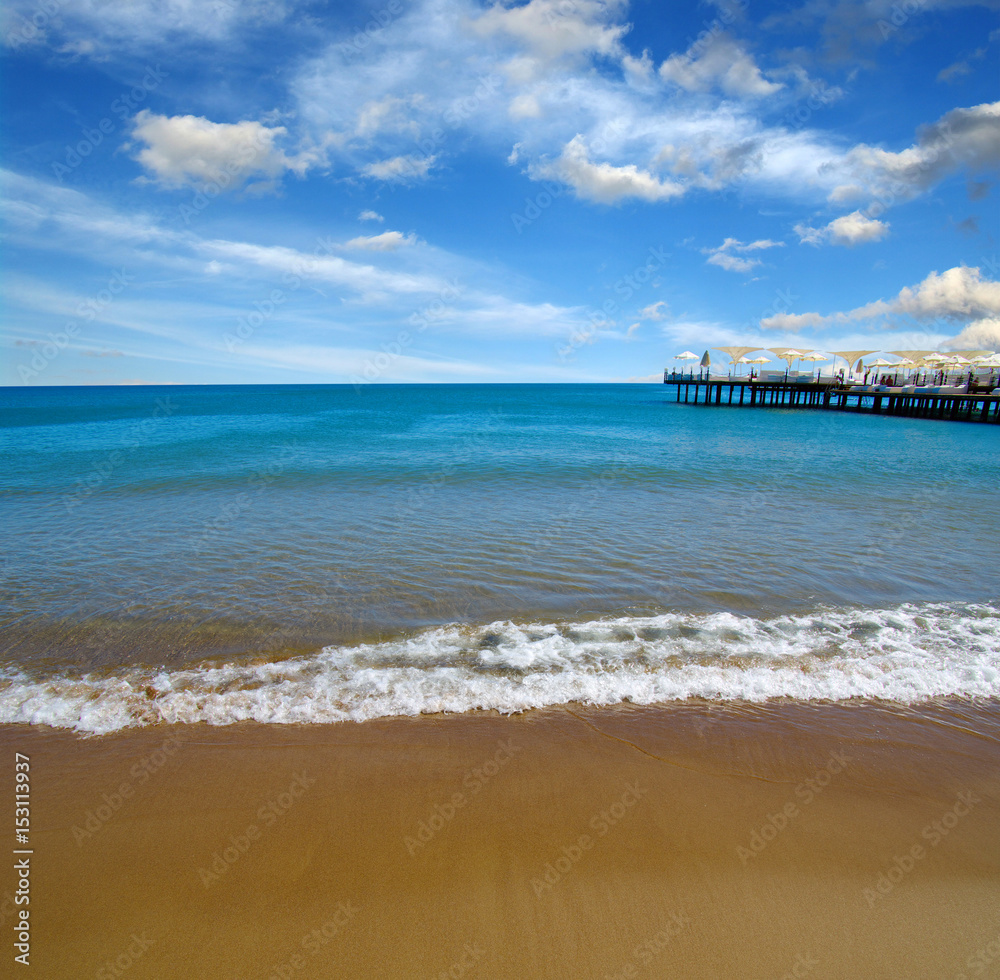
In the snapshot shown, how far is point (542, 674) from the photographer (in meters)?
5.81

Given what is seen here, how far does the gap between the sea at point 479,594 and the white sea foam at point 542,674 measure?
0.03 metres

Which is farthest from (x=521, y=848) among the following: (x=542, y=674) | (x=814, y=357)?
(x=814, y=357)

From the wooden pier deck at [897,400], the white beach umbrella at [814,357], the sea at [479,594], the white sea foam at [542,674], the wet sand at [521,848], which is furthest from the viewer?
the white beach umbrella at [814,357]

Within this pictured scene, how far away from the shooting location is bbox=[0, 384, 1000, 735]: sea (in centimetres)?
560

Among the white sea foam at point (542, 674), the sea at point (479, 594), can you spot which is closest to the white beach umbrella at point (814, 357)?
the sea at point (479, 594)

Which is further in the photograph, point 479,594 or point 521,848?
point 479,594

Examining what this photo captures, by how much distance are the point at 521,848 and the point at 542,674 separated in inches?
90.1

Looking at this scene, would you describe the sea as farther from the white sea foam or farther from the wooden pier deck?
the wooden pier deck

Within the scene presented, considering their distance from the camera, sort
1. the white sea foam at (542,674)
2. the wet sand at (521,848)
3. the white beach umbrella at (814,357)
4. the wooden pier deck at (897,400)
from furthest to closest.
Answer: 1. the white beach umbrella at (814,357)
2. the wooden pier deck at (897,400)
3. the white sea foam at (542,674)
4. the wet sand at (521,848)

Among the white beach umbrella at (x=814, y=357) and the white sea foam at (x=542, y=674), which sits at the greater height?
the white beach umbrella at (x=814, y=357)

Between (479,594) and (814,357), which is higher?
(814,357)

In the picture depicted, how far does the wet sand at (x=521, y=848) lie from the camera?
115 inches

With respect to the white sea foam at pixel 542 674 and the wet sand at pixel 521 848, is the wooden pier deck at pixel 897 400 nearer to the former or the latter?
the white sea foam at pixel 542 674

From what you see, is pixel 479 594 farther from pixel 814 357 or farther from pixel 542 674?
pixel 814 357
